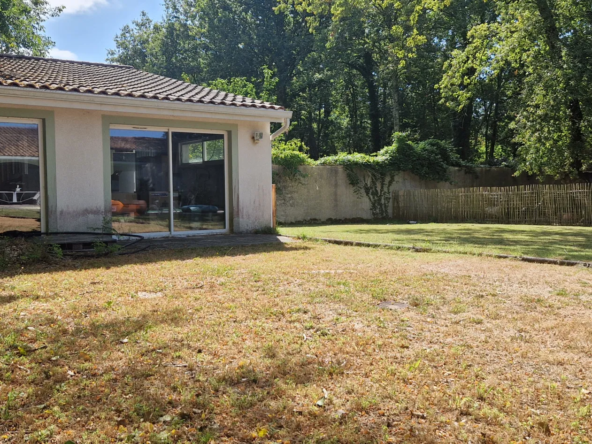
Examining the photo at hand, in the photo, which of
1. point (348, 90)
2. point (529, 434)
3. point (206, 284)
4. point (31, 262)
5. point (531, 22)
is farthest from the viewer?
point (348, 90)

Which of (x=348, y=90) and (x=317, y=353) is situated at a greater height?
(x=348, y=90)

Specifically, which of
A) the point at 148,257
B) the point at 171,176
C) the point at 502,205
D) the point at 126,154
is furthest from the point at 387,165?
the point at 148,257

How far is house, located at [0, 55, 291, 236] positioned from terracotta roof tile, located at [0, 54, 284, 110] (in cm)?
3

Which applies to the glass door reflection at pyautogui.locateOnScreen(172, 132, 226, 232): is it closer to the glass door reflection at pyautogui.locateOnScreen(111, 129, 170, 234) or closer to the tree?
the glass door reflection at pyautogui.locateOnScreen(111, 129, 170, 234)

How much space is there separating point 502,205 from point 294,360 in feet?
57.2

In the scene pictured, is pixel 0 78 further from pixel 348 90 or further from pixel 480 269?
pixel 348 90

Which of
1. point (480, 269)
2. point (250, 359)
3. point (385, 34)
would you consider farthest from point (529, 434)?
point (385, 34)

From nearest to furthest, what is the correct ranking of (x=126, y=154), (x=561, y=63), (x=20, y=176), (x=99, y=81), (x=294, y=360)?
1. (x=294, y=360)
2. (x=20, y=176)
3. (x=126, y=154)
4. (x=99, y=81)
5. (x=561, y=63)

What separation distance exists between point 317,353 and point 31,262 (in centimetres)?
547

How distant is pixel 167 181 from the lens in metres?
10.6

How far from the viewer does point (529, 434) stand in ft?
7.95

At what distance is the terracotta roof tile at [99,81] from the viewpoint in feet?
30.5

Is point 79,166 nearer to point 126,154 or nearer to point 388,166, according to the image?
point 126,154

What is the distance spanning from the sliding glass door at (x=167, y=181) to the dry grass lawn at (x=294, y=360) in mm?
4234
